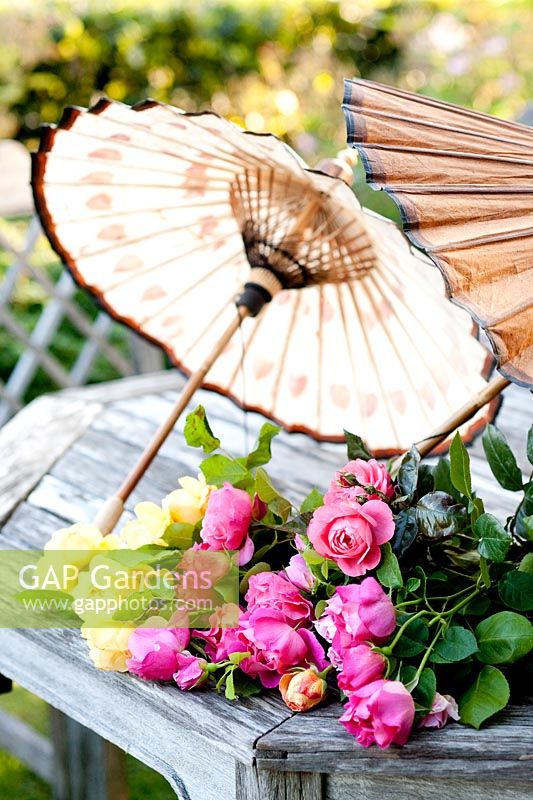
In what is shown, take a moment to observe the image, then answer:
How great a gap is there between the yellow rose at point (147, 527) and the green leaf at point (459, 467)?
0.29 meters

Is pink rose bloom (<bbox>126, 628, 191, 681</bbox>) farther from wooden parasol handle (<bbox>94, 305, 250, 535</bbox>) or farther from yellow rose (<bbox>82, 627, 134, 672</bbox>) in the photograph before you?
Result: wooden parasol handle (<bbox>94, 305, 250, 535</bbox>)

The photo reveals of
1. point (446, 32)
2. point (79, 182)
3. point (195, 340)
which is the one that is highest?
point (446, 32)

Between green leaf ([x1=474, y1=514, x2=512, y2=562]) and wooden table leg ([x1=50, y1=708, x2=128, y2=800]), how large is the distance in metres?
1.32

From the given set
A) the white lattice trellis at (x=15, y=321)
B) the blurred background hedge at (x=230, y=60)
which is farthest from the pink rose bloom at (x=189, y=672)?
the blurred background hedge at (x=230, y=60)

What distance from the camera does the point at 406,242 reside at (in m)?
1.08

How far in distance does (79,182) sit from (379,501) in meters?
0.76

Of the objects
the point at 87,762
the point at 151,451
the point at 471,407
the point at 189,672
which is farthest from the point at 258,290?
the point at 87,762

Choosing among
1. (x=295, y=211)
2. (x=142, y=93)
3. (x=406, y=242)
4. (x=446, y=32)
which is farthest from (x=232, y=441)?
(x=446, y=32)

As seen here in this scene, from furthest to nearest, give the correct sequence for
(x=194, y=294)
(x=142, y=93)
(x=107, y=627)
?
1. (x=142, y=93)
2. (x=194, y=294)
3. (x=107, y=627)

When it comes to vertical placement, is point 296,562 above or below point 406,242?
below

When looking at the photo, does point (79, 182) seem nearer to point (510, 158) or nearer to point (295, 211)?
point (295, 211)

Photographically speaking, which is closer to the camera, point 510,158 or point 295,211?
point 510,158

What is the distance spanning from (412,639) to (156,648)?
233mm

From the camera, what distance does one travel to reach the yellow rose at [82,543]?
3.39 ft
